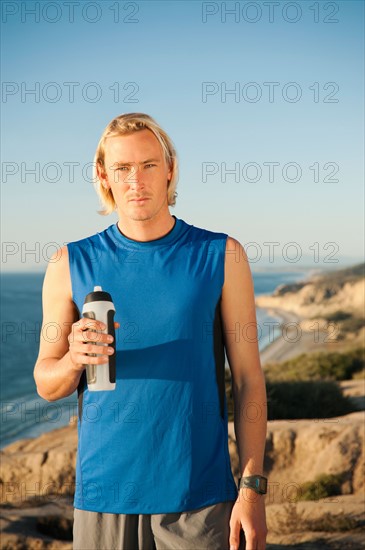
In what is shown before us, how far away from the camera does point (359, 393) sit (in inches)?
720

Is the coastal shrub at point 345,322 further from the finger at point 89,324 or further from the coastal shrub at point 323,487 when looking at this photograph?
the finger at point 89,324

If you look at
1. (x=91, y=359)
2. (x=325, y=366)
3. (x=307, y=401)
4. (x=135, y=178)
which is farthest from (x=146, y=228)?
(x=325, y=366)

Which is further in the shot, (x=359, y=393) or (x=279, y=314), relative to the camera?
(x=279, y=314)

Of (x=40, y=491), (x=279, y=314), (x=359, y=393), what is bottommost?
(x=40, y=491)

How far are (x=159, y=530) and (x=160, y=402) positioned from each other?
1.41ft

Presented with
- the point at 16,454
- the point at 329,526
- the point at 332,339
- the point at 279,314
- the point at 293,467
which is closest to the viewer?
the point at 329,526

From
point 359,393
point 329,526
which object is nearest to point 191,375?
point 329,526

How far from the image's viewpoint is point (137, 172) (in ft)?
9.22

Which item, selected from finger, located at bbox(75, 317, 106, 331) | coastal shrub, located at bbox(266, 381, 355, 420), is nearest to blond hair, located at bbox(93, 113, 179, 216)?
finger, located at bbox(75, 317, 106, 331)

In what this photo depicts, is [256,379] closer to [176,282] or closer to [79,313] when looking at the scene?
[176,282]

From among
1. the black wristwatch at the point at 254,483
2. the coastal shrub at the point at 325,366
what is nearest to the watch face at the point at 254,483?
the black wristwatch at the point at 254,483

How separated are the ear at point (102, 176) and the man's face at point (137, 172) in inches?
4.4

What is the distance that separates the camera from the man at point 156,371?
2.64 m

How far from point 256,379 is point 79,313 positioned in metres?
0.70
